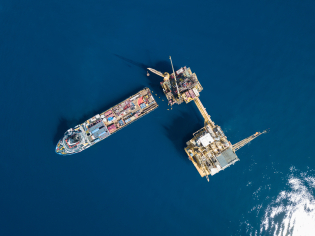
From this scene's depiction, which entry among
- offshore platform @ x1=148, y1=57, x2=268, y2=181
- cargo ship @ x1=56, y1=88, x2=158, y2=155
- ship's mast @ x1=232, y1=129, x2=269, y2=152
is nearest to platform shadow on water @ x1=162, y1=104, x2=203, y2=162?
offshore platform @ x1=148, y1=57, x2=268, y2=181

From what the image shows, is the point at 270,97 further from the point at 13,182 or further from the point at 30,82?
the point at 13,182

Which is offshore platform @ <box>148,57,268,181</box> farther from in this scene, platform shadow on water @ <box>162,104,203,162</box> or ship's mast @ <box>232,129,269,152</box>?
platform shadow on water @ <box>162,104,203,162</box>

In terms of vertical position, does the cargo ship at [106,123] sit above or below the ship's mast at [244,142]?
above

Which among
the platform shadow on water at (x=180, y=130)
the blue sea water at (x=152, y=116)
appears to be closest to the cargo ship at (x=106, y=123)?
the blue sea water at (x=152, y=116)

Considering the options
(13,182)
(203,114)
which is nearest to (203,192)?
(203,114)

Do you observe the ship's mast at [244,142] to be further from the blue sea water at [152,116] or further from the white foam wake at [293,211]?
the white foam wake at [293,211]

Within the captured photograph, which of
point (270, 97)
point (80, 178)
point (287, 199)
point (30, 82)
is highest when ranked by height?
point (30, 82)
